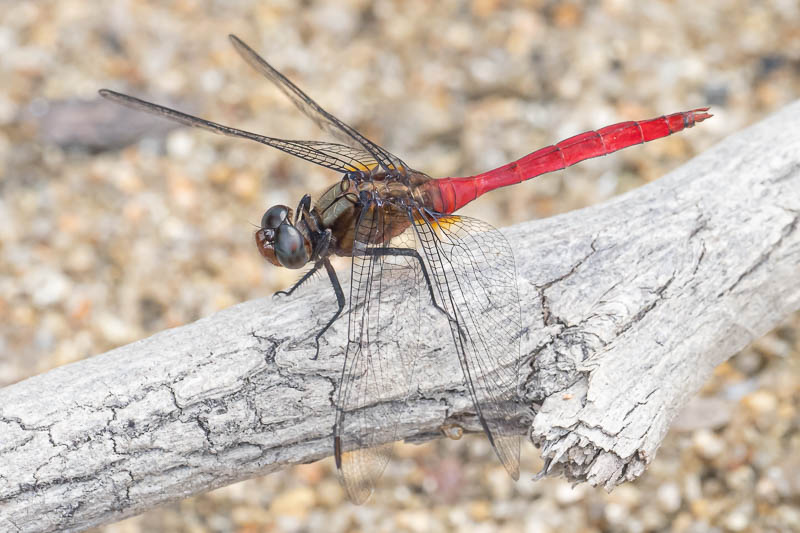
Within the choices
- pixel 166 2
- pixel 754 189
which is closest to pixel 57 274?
pixel 166 2

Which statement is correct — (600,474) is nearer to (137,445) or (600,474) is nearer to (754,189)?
(754,189)

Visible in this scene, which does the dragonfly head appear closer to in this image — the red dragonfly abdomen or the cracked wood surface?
the cracked wood surface

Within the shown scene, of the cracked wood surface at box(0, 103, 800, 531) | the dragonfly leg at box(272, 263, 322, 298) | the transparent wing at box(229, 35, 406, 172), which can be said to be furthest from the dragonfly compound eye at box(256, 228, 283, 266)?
the transparent wing at box(229, 35, 406, 172)

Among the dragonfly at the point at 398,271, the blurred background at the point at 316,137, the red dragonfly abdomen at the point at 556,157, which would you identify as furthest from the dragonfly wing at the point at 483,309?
the blurred background at the point at 316,137

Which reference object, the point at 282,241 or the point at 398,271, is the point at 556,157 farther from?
the point at 282,241

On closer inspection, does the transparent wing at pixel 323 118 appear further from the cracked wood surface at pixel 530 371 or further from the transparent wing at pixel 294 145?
the cracked wood surface at pixel 530 371

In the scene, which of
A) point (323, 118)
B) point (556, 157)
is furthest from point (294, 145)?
point (556, 157)
